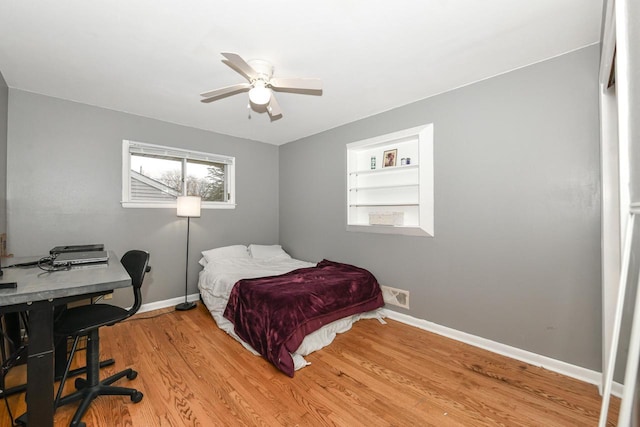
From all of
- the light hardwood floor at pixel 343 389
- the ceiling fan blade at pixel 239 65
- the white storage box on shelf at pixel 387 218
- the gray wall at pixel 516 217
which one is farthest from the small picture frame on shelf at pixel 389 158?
the light hardwood floor at pixel 343 389

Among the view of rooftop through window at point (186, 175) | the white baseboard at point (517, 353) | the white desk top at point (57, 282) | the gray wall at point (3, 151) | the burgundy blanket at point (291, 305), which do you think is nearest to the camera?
the white desk top at point (57, 282)

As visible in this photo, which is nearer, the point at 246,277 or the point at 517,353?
the point at 517,353

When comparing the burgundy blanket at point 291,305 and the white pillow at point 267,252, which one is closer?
the burgundy blanket at point 291,305

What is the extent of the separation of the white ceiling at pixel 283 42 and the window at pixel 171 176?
77cm

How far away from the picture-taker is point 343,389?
6.45 ft

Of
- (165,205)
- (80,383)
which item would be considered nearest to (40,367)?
(80,383)

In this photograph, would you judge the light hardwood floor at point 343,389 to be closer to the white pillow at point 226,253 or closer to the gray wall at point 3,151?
the white pillow at point 226,253

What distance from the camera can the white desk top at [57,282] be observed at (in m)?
1.17

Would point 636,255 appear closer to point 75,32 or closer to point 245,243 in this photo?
point 75,32

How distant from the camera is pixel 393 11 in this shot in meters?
1.70

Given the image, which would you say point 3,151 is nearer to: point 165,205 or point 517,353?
point 165,205

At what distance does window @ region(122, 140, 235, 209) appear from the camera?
340 cm

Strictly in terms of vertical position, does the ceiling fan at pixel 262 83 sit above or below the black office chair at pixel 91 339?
above

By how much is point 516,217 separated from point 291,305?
2.09 metres
